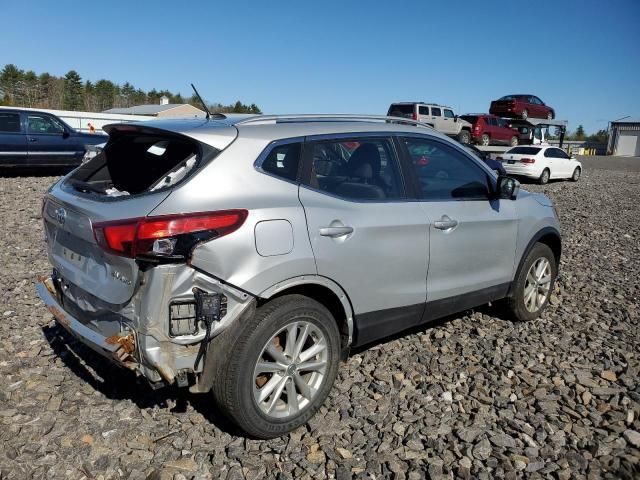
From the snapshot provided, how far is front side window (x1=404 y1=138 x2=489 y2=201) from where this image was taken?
3.65m

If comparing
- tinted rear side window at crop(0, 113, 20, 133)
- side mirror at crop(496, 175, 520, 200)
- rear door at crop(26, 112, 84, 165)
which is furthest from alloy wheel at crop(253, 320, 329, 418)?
tinted rear side window at crop(0, 113, 20, 133)

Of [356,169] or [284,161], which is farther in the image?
[356,169]

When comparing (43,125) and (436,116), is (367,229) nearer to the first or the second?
(43,125)

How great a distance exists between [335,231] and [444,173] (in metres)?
1.30

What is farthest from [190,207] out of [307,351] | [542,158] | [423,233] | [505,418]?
[542,158]

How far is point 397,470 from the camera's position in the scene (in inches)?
109

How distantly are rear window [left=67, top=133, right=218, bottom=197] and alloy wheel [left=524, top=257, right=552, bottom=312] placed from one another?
3211 millimetres

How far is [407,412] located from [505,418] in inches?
23.6

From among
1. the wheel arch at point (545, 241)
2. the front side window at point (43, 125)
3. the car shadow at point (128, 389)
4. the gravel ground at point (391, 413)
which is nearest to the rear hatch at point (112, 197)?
the car shadow at point (128, 389)

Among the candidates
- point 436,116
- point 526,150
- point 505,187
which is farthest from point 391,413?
point 436,116

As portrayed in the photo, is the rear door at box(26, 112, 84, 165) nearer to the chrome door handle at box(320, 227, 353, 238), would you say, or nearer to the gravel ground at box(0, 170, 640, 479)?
the gravel ground at box(0, 170, 640, 479)

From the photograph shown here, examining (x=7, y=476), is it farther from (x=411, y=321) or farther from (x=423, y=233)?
(x=423, y=233)

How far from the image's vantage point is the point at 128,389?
3459 millimetres

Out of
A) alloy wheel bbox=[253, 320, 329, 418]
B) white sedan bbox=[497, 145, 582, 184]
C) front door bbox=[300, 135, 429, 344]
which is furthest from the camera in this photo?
white sedan bbox=[497, 145, 582, 184]
